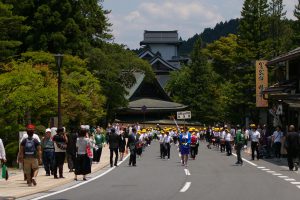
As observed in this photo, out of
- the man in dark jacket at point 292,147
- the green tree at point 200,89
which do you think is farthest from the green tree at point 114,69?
the man in dark jacket at point 292,147

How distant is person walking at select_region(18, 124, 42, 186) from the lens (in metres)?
18.1

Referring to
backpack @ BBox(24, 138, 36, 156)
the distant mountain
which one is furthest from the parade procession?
the distant mountain

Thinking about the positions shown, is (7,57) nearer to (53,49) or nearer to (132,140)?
(53,49)

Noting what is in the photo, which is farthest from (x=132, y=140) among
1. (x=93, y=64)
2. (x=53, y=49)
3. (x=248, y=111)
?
(x=248, y=111)

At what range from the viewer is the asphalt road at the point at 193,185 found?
50.7 feet

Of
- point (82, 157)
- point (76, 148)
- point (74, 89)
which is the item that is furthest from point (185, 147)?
point (74, 89)

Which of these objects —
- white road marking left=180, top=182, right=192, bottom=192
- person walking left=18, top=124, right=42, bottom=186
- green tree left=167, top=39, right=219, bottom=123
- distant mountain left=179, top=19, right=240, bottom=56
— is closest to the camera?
white road marking left=180, top=182, right=192, bottom=192

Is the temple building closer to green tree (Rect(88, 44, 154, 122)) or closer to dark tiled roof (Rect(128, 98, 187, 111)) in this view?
dark tiled roof (Rect(128, 98, 187, 111))

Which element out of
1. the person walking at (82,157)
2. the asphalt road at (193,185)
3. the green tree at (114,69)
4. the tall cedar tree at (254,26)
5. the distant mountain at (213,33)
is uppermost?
the distant mountain at (213,33)

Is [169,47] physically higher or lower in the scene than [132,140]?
higher

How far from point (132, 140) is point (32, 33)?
19.0 meters

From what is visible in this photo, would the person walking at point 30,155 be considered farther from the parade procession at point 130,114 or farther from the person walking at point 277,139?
the person walking at point 277,139

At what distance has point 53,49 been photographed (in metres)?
45.4

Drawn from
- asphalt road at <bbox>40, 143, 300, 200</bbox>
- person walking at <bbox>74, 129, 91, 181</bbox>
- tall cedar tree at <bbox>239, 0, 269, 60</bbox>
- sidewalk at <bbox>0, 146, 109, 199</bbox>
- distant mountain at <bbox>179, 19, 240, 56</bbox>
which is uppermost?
distant mountain at <bbox>179, 19, 240, 56</bbox>
